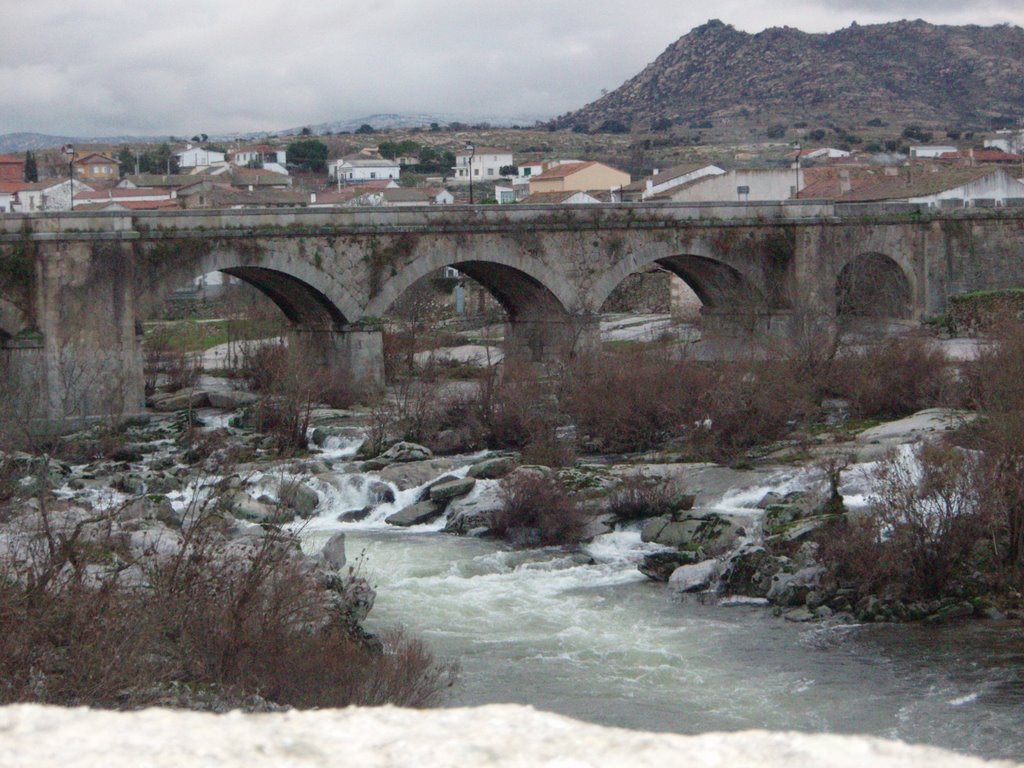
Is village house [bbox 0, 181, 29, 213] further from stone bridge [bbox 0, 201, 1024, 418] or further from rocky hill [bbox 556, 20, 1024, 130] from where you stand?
rocky hill [bbox 556, 20, 1024, 130]

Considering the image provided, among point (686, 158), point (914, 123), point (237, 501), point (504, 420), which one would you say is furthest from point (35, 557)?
point (914, 123)

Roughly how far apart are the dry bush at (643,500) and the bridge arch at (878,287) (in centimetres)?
1829

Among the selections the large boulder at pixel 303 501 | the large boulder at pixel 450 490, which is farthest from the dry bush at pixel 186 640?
the large boulder at pixel 450 490

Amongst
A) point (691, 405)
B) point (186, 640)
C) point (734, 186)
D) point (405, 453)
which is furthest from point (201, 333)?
point (186, 640)

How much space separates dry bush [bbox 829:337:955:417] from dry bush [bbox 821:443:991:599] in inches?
363

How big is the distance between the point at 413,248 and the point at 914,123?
356 ft

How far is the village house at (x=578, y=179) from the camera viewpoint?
64500mm

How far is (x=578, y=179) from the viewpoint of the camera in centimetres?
6481

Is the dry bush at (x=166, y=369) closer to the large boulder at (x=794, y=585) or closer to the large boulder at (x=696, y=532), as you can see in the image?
the large boulder at (x=696, y=532)

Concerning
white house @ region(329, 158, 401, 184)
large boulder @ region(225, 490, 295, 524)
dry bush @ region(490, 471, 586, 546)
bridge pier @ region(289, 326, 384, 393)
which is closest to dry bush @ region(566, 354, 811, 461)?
dry bush @ region(490, 471, 586, 546)

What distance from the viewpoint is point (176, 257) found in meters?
30.9

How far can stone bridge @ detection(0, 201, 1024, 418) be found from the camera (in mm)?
29750

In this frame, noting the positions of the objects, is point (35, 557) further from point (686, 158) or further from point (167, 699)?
point (686, 158)

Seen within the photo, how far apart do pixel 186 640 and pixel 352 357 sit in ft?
73.4
